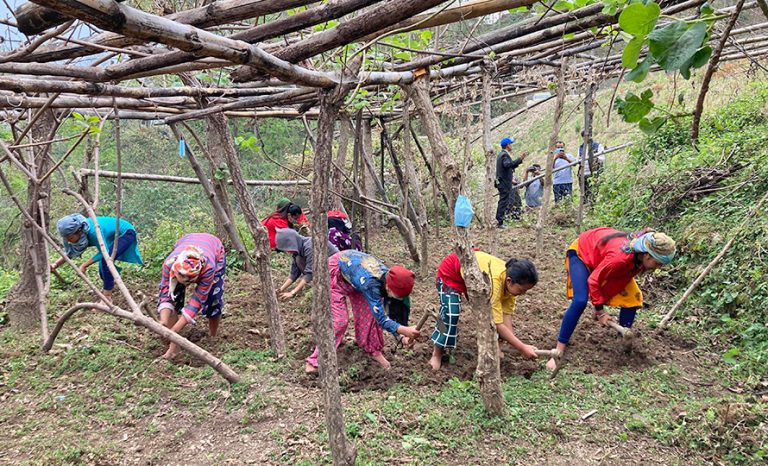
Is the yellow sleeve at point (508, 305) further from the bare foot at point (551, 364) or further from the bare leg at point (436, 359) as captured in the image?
the bare leg at point (436, 359)

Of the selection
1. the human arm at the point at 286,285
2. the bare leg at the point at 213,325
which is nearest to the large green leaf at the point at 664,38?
the bare leg at the point at 213,325

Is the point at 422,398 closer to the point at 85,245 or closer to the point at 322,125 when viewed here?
the point at 322,125

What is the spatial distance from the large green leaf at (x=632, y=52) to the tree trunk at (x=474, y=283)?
2.21 metres

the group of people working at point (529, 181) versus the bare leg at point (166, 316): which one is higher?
→ the bare leg at point (166, 316)

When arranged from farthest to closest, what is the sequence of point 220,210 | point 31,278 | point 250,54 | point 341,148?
point 341,148, point 220,210, point 31,278, point 250,54

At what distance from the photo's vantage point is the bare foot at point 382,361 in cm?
404

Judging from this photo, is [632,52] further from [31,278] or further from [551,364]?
[31,278]

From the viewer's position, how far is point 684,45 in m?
0.76

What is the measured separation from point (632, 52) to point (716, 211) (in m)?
5.68

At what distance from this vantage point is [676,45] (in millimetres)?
763

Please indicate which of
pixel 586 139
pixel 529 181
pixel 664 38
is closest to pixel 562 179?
pixel 529 181

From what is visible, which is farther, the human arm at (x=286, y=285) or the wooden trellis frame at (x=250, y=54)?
the human arm at (x=286, y=285)

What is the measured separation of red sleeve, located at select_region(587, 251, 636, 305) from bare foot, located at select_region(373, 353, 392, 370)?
1.70 metres

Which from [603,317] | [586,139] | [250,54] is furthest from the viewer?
[586,139]
